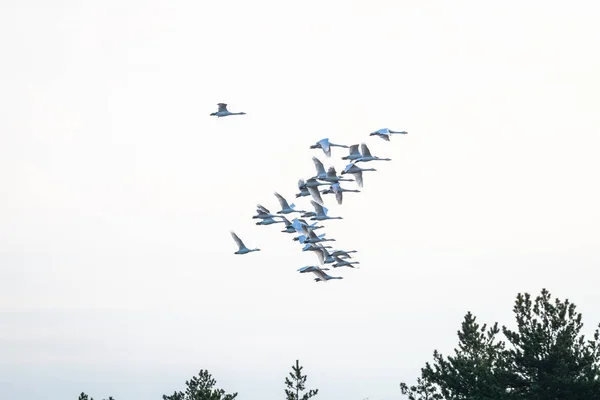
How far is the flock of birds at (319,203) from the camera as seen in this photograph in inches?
3169

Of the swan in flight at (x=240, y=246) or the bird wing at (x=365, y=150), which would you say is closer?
the bird wing at (x=365, y=150)

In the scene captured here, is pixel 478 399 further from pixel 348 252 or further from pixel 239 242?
pixel 239 242

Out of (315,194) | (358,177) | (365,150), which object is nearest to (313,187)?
(315,194)

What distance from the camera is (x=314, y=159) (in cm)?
8112

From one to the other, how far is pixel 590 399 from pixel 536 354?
436 cm

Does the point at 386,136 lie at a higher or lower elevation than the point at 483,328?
higher

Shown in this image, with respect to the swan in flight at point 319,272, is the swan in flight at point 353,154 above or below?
above

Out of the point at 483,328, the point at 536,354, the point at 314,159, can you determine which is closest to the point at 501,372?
the point at 536,354

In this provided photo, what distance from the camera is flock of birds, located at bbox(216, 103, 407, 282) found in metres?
80.5

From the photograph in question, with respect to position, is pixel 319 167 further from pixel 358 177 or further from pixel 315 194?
pixel 358 177

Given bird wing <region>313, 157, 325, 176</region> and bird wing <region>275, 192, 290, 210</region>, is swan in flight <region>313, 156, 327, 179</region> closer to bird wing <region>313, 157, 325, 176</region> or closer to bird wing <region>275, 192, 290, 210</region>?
bird wing <region>313, 157, 325, 176</region>

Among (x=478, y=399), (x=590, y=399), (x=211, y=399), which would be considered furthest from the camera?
(x=211, y=399)

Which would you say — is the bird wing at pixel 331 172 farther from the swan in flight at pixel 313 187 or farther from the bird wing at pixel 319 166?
the swan in flight at pixel 313 187

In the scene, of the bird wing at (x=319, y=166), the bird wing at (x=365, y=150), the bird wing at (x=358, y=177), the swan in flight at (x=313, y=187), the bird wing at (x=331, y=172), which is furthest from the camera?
the bird wing at (x=358, y=177)
